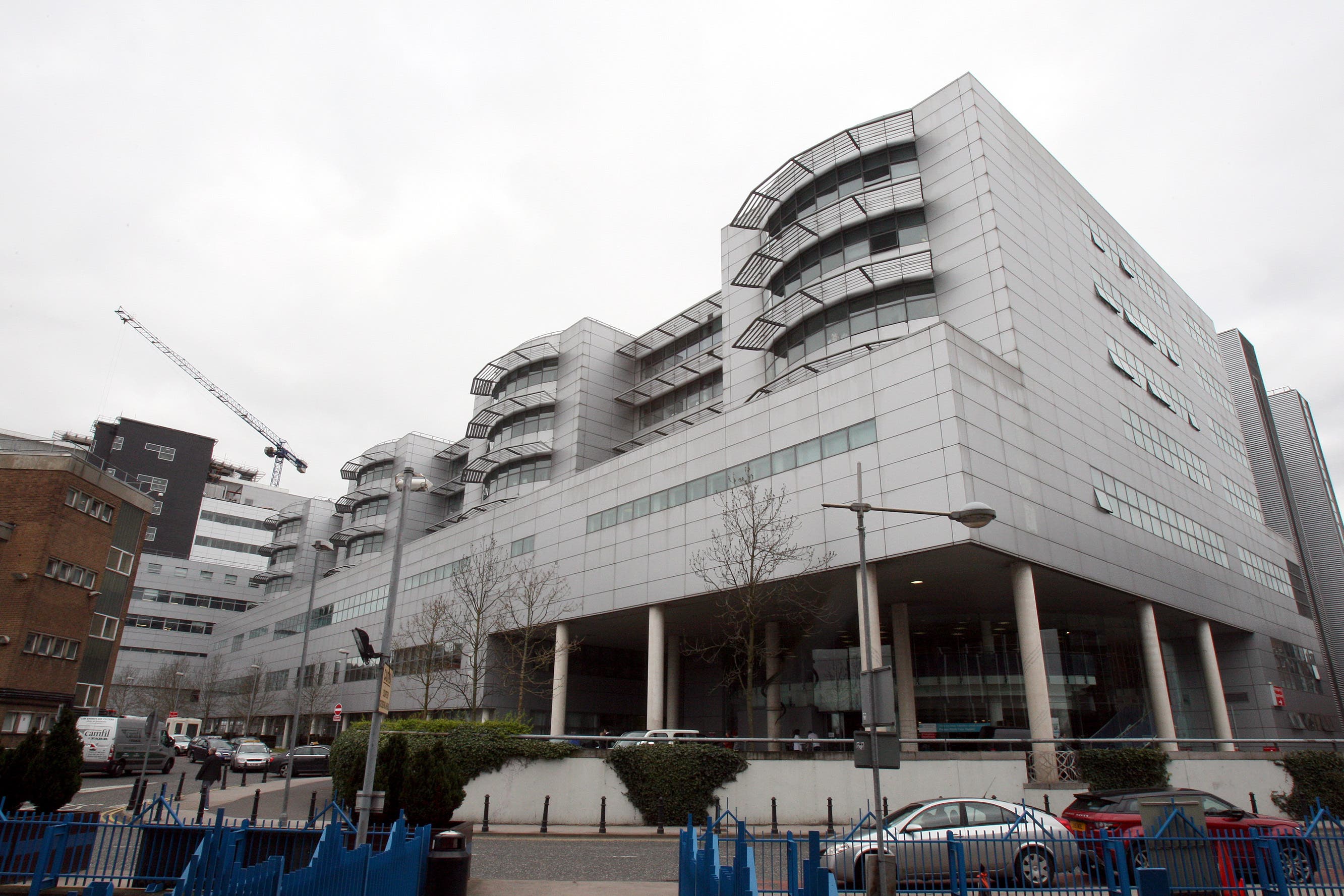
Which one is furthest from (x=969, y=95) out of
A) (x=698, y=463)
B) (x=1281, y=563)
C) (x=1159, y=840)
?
(x=1281, y=563)

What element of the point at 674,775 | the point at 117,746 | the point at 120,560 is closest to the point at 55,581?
the point at 120,560

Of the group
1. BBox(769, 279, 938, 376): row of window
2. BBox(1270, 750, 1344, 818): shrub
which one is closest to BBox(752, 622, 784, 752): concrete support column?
BBox(769, 279, 938, 376): row of window

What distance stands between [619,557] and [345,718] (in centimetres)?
4205

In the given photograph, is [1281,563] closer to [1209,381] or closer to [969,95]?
[1209,381]

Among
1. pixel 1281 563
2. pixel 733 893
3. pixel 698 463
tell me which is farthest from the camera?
pixel 1281 563

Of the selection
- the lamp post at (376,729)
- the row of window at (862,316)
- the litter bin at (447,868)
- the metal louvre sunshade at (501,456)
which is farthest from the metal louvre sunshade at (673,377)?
the litter bin at (447,868)

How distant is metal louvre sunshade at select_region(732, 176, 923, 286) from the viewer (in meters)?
39.3

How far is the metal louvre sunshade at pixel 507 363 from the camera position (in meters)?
64.6

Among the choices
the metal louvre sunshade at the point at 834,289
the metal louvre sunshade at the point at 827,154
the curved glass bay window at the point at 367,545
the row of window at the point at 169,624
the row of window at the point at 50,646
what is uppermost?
the metal louvre sunshade at the point at 827,154

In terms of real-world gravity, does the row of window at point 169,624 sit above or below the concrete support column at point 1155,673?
above

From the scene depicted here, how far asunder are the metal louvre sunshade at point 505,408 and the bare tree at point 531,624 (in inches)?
709

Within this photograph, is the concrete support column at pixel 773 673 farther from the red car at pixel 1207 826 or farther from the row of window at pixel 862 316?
the red car at pixel 1207 826

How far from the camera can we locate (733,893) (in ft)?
25.6

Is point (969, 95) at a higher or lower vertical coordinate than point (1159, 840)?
higher
